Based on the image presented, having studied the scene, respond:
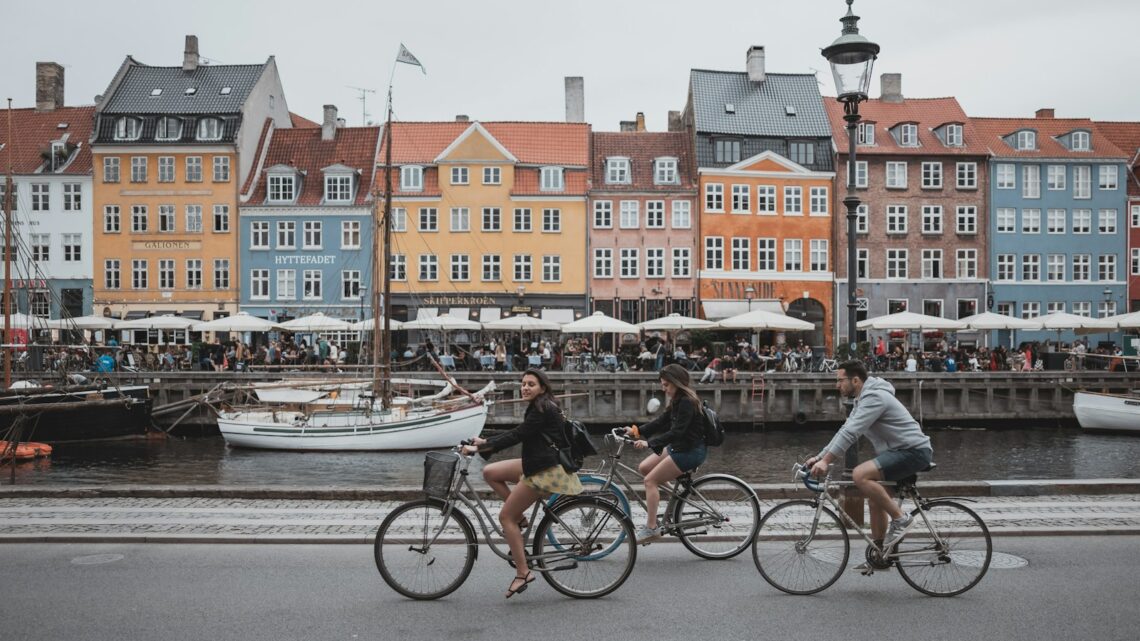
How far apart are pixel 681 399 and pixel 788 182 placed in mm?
39989

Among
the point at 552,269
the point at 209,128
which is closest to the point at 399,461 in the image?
the point at 552,269

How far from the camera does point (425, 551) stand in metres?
7.17

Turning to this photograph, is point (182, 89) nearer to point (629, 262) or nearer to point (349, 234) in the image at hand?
point (349, 234)

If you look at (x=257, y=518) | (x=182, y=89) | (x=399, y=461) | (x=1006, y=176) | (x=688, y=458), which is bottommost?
(x=399, y=461)

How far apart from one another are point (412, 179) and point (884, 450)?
135 ft

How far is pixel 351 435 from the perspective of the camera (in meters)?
25.2

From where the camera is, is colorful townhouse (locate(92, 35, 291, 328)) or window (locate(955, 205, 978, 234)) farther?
window (locate(955, 205, 978, 234))

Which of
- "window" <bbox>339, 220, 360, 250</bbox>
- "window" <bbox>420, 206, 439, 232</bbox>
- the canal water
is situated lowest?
the canal water

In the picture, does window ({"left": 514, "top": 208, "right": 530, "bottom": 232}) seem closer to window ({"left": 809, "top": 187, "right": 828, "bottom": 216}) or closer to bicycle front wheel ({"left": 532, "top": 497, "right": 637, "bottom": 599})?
window ({"left": 809, "top": 187, "right": 828, "bottom": 216})

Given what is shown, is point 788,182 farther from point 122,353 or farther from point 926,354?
point 122,353

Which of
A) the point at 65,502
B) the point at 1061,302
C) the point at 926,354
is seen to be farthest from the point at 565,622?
the point at 1061,302

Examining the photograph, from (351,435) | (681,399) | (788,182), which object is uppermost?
(788,182)

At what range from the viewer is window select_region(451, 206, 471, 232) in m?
46.1

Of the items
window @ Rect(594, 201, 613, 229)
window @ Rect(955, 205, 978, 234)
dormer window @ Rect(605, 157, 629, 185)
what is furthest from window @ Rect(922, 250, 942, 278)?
window @ Rect(594, 201, 613, 229)
